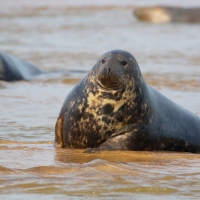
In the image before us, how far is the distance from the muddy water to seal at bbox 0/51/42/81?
0.83ft

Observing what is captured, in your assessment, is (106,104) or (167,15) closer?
(106,104)

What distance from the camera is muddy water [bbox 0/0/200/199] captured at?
180 inches

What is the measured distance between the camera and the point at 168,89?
1032 centimetres

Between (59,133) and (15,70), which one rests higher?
A: (15,70)

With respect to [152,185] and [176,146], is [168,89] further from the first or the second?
[152,185]

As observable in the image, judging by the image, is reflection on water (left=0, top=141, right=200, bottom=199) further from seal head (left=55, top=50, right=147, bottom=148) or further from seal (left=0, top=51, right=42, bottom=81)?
seal (left=0, top=51, right=42, bottom=81)

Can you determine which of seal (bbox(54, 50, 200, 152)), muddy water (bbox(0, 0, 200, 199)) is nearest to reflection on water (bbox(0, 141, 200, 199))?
muddy water (bbox(0, 0, 200, 199))

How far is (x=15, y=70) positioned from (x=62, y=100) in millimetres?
2800

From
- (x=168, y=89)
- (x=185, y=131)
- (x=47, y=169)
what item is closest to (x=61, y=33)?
(x=168, y=89)

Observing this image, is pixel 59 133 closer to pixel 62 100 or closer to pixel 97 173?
pixel 97 173

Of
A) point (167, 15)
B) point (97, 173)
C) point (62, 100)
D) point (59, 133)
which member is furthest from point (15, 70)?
point (167, 15)

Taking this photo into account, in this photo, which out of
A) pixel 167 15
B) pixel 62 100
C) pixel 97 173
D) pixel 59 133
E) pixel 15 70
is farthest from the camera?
pixel 167 15

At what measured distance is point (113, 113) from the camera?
5883mm

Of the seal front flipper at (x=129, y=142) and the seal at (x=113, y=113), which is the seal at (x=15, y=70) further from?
the seal front flipper at (x=129, y=142)
